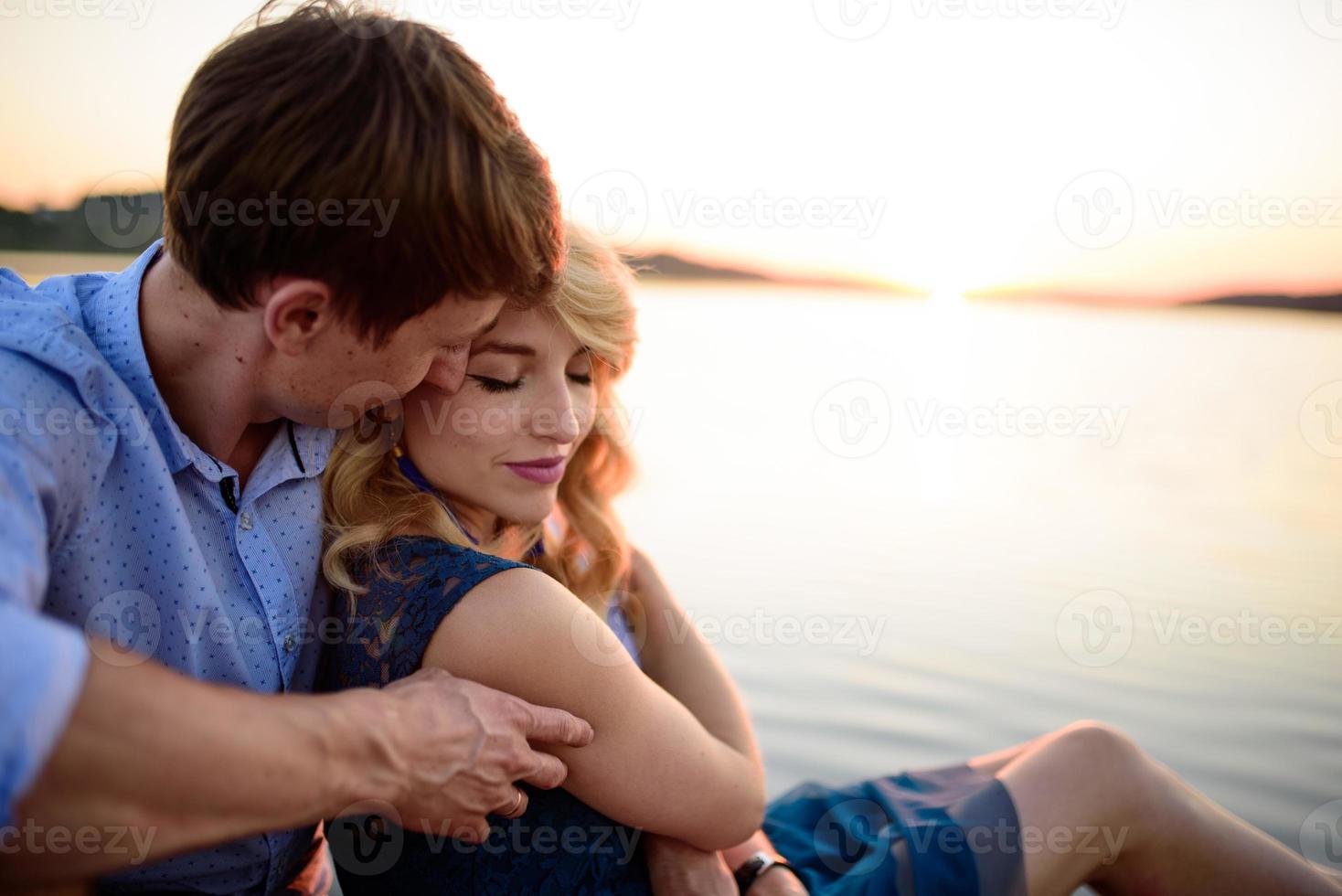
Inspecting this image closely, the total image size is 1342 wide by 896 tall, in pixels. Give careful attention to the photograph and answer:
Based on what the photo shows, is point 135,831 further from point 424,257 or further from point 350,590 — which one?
point 424,257

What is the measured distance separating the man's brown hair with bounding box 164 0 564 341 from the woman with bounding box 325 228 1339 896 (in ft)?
1.48

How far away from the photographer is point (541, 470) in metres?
2.17

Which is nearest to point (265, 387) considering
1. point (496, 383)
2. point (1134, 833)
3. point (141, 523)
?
point (141, 523)

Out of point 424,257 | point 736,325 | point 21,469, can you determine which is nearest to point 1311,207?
point 424,257

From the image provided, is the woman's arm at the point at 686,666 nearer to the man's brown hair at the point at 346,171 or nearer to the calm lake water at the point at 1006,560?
the calm lake water at the point at 1006,560

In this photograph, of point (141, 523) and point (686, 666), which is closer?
point (141, 523)

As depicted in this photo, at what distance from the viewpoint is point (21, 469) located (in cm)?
124

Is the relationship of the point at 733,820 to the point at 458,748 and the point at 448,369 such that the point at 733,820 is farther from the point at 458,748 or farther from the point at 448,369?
the point at 448,369

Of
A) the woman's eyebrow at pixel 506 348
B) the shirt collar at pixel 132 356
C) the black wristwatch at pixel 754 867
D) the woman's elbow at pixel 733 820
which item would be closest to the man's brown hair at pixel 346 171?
the shirt collar at pixel 132 356

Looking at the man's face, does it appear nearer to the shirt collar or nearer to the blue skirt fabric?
the shirt collar

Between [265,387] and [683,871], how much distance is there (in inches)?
44.1

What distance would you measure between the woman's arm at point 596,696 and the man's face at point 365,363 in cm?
38

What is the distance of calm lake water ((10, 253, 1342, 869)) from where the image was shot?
3539 millimetres

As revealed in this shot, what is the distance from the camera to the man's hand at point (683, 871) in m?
1.90
